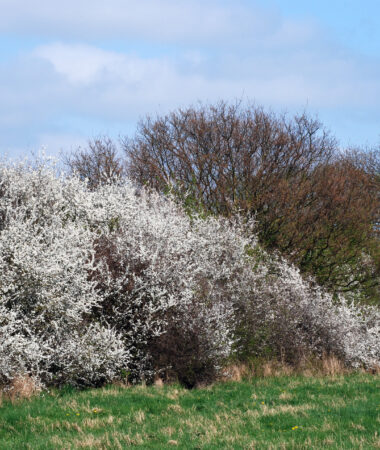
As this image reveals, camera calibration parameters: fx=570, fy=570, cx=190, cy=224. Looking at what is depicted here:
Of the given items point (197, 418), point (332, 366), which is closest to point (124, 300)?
point (197, 418)

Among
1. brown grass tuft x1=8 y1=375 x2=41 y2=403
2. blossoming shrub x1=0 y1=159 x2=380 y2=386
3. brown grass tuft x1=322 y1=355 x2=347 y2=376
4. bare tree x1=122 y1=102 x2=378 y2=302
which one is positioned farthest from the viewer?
bare tree x1=122 y1=102 x2=378 y2=302

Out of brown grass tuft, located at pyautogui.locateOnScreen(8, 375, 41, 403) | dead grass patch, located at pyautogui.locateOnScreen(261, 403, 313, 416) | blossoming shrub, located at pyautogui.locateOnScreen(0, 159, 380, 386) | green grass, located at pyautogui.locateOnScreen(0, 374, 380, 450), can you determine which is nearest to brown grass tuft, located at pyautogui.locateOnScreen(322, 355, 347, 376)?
blossoming shrub, located at pyautogui.locateOnScreen(0, 159, 380, 386)

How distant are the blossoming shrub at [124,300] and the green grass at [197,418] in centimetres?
82

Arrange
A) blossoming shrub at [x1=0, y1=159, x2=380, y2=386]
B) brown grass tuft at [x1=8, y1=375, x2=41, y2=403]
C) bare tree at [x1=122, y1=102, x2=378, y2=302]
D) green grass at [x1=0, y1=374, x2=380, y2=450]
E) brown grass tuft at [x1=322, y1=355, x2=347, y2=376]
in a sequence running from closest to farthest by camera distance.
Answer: green grass at [x1=0, y1=374, x2=380, y2=450] < brown grass tuft at [x1=8, y1=375, x2=41, y2=403] < blossoming shrub at [x1=0, y1=159, x2=380, y2=386] < brown grass tuft at [x1=322, y1=355, x2=347, y2=376] < bare tree at [x1=122, y1=102, x2=378, y2=302]

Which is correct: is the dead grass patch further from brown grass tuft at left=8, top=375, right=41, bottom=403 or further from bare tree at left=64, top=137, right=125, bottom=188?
bare tree at left=64, top=137, right=125, bottom=188

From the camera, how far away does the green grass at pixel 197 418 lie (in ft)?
25.1

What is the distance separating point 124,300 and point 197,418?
14.4 ft

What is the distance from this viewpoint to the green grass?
7.64m

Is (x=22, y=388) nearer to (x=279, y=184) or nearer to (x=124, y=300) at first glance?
(x=124, y=300)

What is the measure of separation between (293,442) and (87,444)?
8.83 feet

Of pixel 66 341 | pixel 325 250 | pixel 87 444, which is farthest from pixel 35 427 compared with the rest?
pixel 325 250

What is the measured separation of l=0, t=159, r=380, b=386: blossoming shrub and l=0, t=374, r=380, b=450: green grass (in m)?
0.82

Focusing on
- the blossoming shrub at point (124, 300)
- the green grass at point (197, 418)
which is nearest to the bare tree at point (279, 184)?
the blossoming shrub at point (124, 300)

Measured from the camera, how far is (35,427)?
8.71 metres
